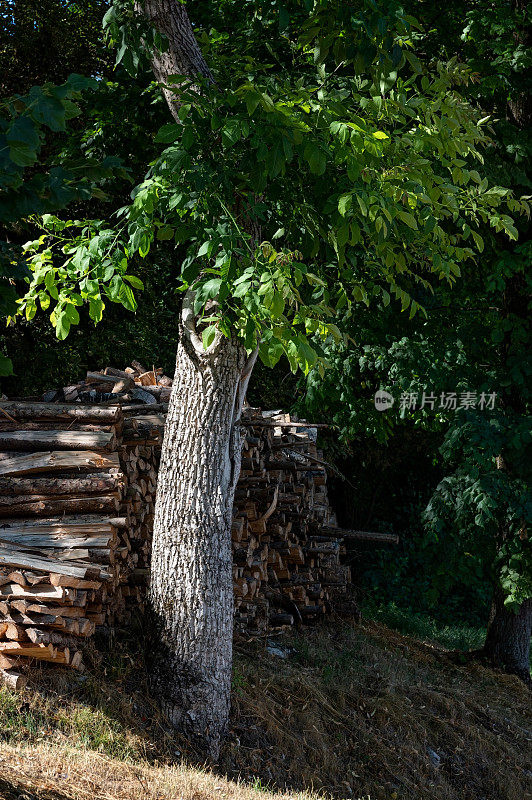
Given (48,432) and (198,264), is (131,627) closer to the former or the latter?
(48,432)

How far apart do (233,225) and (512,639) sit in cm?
665

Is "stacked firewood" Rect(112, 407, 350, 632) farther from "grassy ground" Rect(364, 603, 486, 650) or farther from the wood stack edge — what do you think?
"grassy ground" Rect(364, 603, 486, 650)

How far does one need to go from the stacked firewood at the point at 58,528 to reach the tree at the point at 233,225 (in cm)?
54

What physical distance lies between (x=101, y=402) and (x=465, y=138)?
4.14 meters

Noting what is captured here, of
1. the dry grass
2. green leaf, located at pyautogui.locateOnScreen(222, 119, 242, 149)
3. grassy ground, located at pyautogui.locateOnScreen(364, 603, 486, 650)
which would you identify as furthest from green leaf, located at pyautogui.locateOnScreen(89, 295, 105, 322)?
grassy ground, located at pyautogui.locateOnScreen(364, 603, 486, 650)

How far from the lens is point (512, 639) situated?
9391 mm

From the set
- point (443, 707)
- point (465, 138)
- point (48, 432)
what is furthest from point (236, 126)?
point (443, 707)

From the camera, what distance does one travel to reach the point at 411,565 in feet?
44.5

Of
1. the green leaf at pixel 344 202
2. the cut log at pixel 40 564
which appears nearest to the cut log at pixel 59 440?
the cut log at pixel 40 564

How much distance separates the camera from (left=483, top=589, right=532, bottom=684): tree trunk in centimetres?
937

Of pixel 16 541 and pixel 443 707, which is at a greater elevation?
pixel 16 541

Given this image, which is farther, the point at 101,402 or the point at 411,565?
the point at 411,565

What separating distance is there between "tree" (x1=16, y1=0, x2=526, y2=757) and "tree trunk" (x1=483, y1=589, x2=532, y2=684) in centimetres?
481

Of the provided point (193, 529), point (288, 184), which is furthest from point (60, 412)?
point (288, 184)
